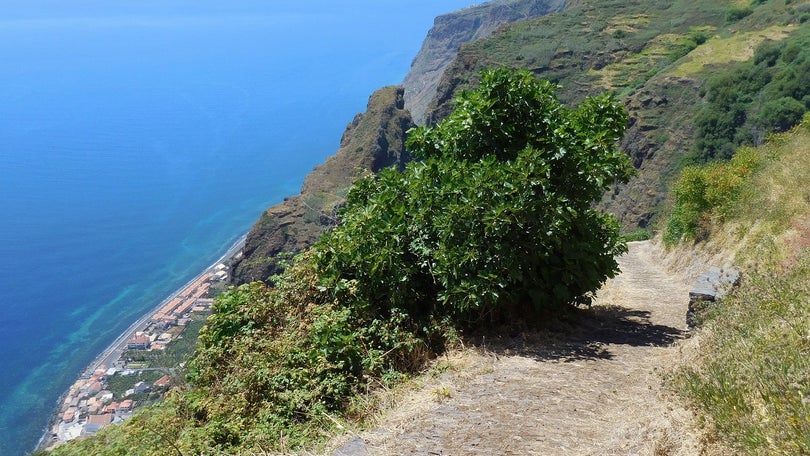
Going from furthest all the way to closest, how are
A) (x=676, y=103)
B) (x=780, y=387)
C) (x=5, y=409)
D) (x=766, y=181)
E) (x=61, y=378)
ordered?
(x=676, y=103), (x=61, y=378), (x=5, y=409), (x=766, y=181), (x=780, y=387)

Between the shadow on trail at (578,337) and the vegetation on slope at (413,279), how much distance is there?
0.31 metres

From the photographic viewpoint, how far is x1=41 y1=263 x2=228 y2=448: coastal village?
34.4 metres

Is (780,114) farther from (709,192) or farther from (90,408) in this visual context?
(90,408)

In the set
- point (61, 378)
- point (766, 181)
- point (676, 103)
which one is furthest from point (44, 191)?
point (766, 181)

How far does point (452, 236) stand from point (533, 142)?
6.49ft

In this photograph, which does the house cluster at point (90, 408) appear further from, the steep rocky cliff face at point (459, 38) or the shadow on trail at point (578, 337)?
the steep rocky cliff face at point (459, 38)

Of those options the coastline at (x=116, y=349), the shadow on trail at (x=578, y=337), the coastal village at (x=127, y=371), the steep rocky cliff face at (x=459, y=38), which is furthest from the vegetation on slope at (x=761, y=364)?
the steep rocky cliff face at (x=459, y=38)

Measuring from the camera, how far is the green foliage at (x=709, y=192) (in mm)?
15047

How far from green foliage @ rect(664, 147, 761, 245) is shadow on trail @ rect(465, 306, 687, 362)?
24.1 ft

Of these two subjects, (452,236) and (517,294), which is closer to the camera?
(452,236)

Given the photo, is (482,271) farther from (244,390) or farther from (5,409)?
→ (5,409)

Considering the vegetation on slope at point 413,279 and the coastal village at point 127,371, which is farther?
the coastal village at point 127,371

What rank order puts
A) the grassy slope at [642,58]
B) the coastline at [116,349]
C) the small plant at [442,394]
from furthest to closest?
the grassy slope at [642,58]
the coastline at [116,349]
the small plant at [442,394]

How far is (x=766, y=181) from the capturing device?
12.9 metres
